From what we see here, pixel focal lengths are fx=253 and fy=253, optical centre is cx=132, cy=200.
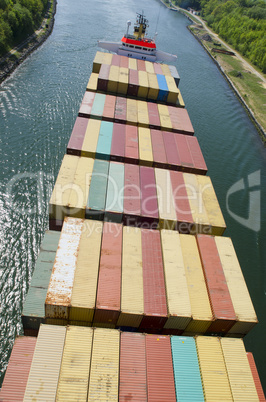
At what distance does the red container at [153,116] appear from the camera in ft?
113

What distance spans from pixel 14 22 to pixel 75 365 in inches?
3001

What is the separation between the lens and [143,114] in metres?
36.3

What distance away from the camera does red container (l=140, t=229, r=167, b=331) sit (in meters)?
16.6

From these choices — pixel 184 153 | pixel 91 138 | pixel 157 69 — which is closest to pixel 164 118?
pixel 184 153

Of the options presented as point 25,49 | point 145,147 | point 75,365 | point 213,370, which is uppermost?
point 145,147

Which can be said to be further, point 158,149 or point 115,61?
point 115,61

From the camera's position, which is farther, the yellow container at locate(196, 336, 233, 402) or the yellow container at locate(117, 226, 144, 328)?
the yellow container at locate(117, 226, 144, 328)

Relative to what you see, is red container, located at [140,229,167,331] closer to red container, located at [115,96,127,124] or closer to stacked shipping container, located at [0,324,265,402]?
stacked shipping container, located at [0,324,265,402]

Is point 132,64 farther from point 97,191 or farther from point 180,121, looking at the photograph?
point 97,191

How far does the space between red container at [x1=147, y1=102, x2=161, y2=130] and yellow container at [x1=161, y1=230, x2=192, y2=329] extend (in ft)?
58.9

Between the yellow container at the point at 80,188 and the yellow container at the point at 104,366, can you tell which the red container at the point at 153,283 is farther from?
the yellow container at the point at 80,188

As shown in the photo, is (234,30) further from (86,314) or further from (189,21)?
(86,314)

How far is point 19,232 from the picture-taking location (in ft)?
87.0

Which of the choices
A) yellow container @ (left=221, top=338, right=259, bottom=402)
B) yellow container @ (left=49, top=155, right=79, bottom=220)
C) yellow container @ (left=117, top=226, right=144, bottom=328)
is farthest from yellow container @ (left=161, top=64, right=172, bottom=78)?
yellow container @ (left=221, top=338, right=259, bottom=402)
